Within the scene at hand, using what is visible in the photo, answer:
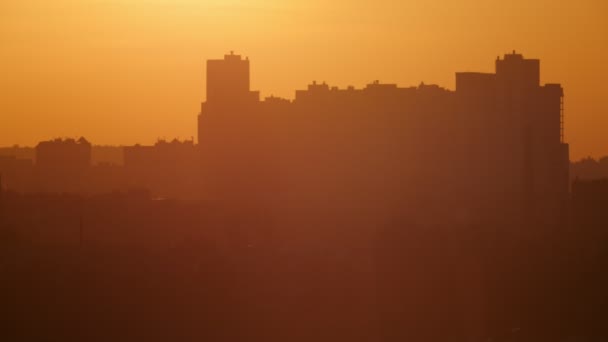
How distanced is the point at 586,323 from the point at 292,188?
789 inches

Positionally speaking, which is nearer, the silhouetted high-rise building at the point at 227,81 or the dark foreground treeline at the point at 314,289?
the dark foreground treeline at the point at 314,289

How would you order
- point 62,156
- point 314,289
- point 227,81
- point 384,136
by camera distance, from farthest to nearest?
point 62,156 → point 227,81 → point 384,136 → point 314,289

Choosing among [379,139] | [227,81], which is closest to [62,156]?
[227,81]

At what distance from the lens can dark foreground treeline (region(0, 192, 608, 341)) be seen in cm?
1745

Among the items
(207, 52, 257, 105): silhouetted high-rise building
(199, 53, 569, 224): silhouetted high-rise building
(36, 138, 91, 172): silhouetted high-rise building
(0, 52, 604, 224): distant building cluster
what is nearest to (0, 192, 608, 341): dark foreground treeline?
(0, 52, 604, 224): distant building cluster

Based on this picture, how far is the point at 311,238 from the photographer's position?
2878 cm

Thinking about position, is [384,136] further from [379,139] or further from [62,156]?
[62,156]

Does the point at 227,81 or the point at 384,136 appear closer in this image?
the point at 384,136

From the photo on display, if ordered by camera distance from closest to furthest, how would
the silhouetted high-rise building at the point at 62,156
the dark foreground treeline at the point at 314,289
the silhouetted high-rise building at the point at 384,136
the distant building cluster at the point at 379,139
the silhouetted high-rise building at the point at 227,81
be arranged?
1. the dark foreground treeline at the point at 314,289
2. the distant building cluster at the point at 379,139
3. the silhouetted high-rise building at the point at 384,136
4. the silhouetted high-rise building at the point at 227,81
5. the silhouetted high-rise building at the point at 62,156

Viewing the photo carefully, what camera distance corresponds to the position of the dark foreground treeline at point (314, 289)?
17453 millimetres

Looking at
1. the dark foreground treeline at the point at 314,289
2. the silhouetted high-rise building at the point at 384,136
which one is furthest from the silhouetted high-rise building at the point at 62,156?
the dark foreground treeline at the point at 314,289

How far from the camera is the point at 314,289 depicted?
19.5 m

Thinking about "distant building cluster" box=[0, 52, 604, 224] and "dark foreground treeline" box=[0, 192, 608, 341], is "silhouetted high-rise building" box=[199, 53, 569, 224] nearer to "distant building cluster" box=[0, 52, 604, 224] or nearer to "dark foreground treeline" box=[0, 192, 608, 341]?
"distant building cluster" box=[0, 52, 604, 224]

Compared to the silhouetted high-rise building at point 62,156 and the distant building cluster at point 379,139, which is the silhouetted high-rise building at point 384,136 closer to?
the distant building cluster at point 379,139
